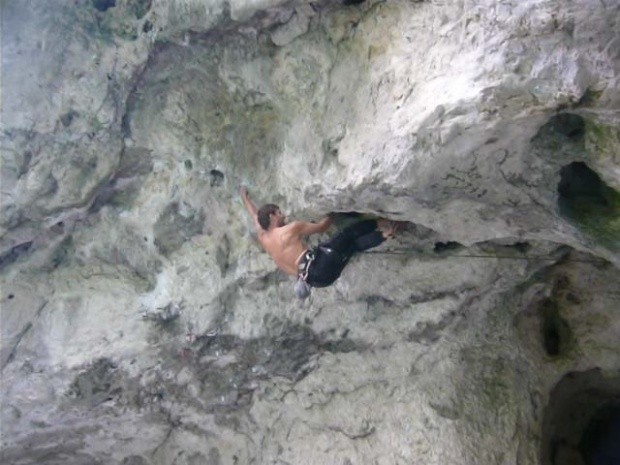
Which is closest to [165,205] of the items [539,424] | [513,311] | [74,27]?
[74,27]

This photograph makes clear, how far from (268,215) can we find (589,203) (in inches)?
65.5

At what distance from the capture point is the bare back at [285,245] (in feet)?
11.3

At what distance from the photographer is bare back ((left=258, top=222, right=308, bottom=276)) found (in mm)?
3451

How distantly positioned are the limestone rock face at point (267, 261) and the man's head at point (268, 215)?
0.17ft

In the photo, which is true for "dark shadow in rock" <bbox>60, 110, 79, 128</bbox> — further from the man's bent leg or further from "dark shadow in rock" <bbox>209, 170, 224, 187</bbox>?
the man's bent leg

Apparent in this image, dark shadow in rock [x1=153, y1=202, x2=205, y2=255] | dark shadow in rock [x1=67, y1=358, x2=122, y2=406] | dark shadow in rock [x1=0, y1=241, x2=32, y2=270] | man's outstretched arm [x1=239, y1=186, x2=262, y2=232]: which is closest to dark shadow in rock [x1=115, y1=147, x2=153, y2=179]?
dark shadow in rock [x1=153, y1=202, x2=205, y2=255]

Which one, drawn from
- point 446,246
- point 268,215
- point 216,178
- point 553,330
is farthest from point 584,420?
point 216,178

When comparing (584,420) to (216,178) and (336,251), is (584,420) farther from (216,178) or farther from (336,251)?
(216,178)

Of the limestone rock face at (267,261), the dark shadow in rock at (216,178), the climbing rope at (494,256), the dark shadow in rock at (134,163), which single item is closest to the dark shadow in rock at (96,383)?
the limestone rock face at (267,261)

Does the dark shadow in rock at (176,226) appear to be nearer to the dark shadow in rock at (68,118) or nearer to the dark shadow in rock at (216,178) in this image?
the dark shadow in rock at (216,178)

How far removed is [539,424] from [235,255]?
84.1 inches

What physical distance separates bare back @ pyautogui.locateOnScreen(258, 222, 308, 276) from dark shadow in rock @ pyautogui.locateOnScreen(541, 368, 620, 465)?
76.7 inches

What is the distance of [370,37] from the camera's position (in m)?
2.92

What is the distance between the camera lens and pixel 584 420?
4473 mm
